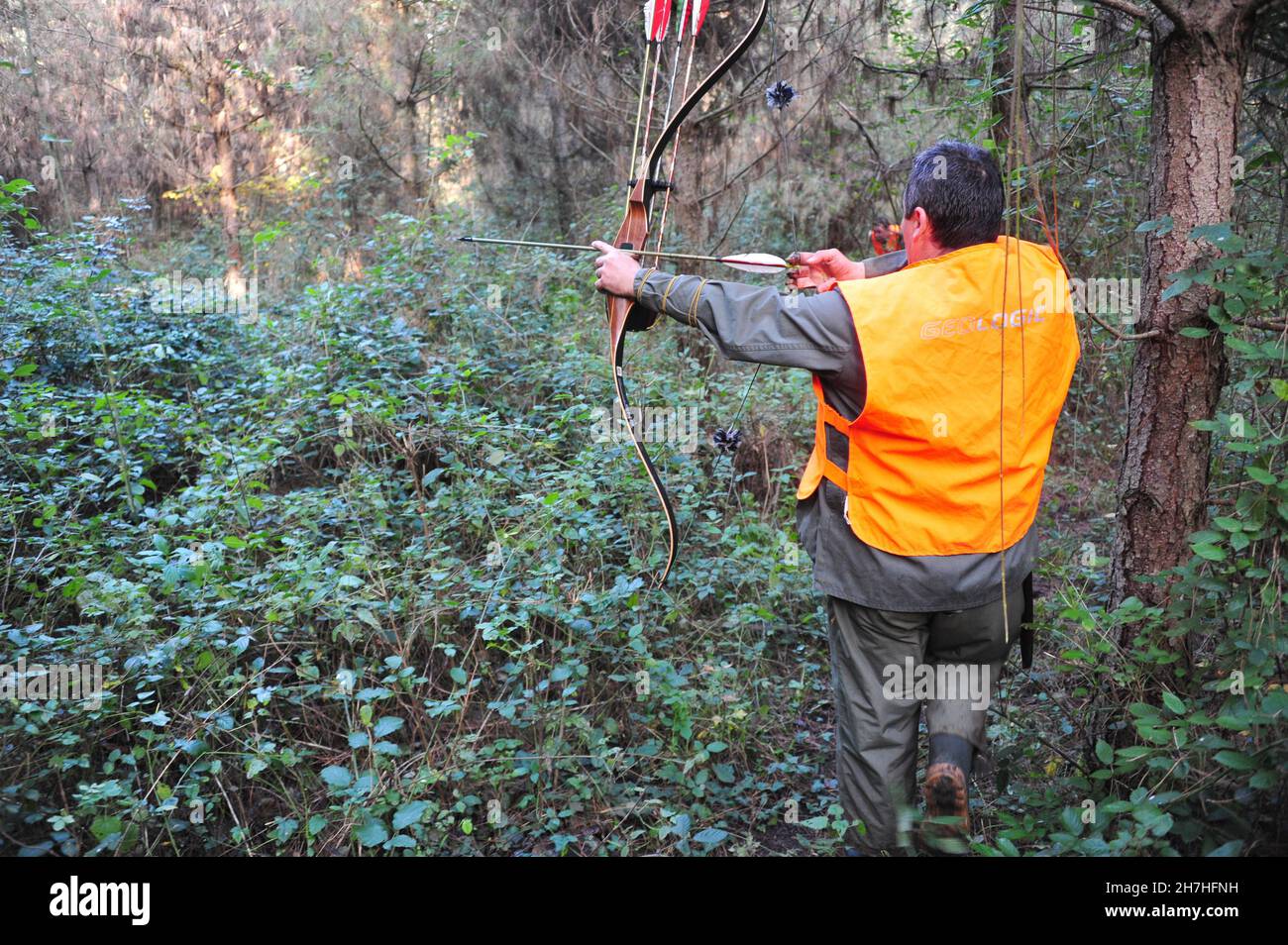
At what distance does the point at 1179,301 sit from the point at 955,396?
0.77 m

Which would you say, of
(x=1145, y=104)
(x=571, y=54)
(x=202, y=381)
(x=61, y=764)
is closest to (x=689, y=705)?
(x=61, y=764)

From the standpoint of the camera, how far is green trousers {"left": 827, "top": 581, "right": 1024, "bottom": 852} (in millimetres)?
2426

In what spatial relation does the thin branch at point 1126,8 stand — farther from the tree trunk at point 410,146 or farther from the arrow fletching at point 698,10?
the tree trunk at point 410,146

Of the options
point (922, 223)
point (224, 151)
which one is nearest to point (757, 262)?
point (922, 223)

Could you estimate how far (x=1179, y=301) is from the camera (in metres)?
2.51

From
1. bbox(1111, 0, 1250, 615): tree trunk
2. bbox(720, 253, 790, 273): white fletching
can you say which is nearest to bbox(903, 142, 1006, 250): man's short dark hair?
bbox(720, 253, 790, 273): white fletching

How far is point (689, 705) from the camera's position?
3143 mm

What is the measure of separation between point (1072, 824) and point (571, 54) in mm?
6909

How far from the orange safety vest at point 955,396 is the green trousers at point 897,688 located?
23cm

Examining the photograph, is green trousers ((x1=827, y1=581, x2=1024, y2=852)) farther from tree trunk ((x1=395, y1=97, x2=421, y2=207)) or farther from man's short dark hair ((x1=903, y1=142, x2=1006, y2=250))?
tree trunk ((x1=395, y1=97, x2=421, y2=207))

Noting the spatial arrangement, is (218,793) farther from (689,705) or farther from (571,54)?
(571,54)

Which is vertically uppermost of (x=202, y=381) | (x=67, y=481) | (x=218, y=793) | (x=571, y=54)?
(x=571, y=54)

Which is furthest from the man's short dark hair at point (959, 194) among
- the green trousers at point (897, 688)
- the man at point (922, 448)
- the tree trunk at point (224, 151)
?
the tree trunk at point (224, 151)

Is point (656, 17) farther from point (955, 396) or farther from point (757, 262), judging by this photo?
point (955, 396)
